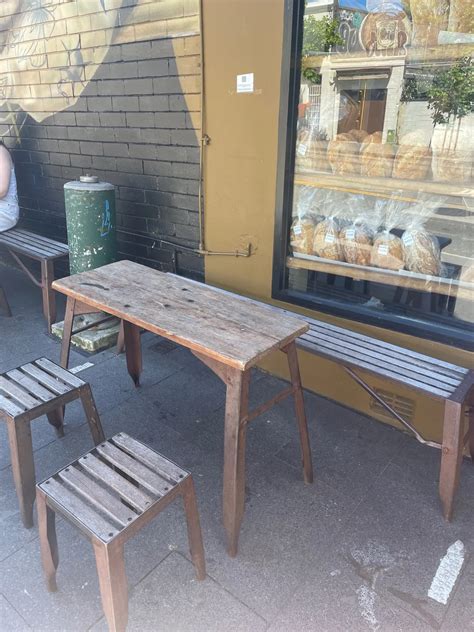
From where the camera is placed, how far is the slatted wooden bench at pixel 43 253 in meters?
3.72

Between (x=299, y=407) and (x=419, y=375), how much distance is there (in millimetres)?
570

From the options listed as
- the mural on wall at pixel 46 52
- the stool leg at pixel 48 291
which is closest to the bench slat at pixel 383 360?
the stool leg at pixel 48 291

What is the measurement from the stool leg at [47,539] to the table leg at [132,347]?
1.36 meters

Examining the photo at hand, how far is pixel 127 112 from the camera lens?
3.56m

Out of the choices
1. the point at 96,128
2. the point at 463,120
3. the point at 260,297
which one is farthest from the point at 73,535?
the point at 96,128

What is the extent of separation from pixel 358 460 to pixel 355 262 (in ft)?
3.64

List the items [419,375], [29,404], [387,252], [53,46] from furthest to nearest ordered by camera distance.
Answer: [53,46]
[387,252]
[419,375]
[29,404]

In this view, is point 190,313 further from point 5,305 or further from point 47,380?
point 5,305

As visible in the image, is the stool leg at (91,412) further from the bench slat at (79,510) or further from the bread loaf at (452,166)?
the bread loaf at (452,166)

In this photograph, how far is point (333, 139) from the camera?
2701mm

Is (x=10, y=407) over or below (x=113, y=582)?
over

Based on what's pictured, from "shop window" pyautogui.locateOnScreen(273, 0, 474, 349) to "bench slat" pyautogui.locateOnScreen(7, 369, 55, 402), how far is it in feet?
5.01

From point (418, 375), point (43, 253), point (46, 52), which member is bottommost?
point (418, 375)

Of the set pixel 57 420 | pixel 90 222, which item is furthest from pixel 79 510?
pixel 90 222
